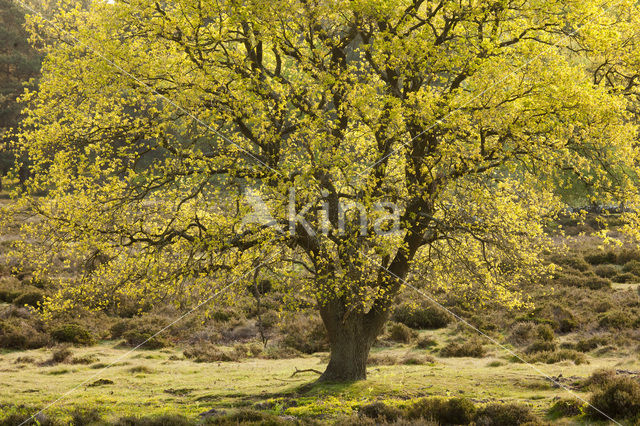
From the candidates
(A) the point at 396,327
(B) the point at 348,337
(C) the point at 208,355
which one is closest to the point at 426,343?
(A) the point at 396,327

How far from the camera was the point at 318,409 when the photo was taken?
461 inches

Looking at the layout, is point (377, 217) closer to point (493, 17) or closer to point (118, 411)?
point (493, 17)

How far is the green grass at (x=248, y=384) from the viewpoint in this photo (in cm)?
1248

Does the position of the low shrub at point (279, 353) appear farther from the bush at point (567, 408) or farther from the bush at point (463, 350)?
the bush at point (567, 408)

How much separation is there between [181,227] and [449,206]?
643cm

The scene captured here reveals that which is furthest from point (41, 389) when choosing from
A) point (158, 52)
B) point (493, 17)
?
point (493, 17)

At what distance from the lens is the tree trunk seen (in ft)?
46.7

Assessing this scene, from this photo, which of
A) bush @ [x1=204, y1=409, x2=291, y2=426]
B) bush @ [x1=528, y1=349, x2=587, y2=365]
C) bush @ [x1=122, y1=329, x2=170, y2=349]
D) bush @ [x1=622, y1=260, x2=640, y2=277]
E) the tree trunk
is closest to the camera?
bush @ [x1=204, y1=409, x2=291, y2=426]

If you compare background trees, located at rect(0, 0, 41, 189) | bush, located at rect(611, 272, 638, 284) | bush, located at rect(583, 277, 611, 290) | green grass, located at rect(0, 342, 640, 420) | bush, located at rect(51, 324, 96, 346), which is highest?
background trees, located at rect(0, 0, 41, 189)

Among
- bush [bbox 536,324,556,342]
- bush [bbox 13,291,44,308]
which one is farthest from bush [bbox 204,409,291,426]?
bush [bbox 13,291,44,308]

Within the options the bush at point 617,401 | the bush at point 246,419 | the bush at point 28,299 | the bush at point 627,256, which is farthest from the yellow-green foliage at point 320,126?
the bush at point 627,256

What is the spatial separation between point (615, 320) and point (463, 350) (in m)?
6.52

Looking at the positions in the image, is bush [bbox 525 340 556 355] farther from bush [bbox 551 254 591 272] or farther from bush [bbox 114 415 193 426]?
bush [bbox 114 415 193 426]

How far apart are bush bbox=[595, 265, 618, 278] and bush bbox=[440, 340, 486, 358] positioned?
12.7 m
